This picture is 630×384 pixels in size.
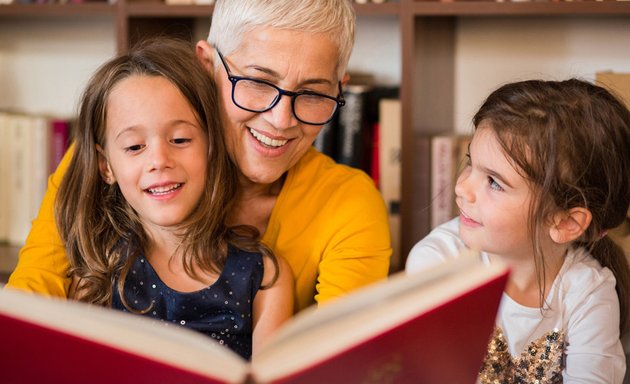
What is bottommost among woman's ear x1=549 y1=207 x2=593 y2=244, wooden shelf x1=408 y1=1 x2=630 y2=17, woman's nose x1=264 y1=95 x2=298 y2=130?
woman's ear x1=549 y1=207 x2=593 y2=244

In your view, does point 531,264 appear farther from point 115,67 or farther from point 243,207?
point 115,67

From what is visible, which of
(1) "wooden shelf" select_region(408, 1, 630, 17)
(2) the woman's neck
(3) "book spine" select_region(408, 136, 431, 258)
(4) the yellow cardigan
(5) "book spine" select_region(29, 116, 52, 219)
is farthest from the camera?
(5) "book spine" select_region(29, 116, 52, 219)

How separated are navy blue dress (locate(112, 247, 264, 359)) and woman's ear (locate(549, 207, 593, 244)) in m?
0.51

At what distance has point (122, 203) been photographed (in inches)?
58.9

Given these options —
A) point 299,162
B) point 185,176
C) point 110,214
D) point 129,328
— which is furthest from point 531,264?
point 129,328

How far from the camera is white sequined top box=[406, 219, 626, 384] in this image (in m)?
1.39

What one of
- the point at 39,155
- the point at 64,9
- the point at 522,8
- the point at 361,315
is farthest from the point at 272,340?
the point at 39,155

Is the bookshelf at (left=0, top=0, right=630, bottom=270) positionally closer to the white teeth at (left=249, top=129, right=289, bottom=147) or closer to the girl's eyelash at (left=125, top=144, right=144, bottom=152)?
the white teeth at (left=249, top=129, right=289, bottom=147)

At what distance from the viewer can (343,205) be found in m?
1.57

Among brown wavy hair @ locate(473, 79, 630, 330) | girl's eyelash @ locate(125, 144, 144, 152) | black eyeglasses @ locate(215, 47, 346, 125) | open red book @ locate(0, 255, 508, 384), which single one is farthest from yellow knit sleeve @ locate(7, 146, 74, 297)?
brown wavy hair @ locate(473, 79, 630, 330)

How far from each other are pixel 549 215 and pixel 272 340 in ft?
2.41

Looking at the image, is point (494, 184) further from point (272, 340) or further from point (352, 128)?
point (352, 128)

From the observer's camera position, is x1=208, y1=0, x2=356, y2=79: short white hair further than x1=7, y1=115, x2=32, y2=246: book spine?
No

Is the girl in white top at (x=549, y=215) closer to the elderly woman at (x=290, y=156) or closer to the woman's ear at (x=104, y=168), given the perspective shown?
the elderly woman at (x=290, y=156)
